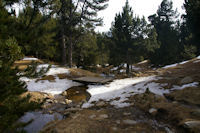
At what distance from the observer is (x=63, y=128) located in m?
3.73

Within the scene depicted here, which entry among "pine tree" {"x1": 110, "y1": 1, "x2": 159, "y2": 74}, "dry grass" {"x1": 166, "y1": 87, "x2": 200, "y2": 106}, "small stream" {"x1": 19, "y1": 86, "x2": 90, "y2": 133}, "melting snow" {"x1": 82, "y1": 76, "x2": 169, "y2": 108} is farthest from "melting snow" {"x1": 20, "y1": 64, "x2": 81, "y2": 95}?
"pine tree" {"x1": 110, "y1": 1, "x2": 159, "y2": 74}

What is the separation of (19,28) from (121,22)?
56.3 ft

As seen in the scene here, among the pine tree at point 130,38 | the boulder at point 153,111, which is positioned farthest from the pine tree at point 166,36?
the boulder at point 153,111

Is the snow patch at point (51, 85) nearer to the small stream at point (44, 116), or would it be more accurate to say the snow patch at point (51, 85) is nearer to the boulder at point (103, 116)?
the small stream at point (44, 116)

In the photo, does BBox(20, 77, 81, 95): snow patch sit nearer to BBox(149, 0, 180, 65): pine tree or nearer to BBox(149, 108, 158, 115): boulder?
BBox(149, 108, 158, 115): boulder

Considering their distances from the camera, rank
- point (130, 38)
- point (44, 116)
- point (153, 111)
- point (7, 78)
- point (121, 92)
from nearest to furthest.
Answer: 1. point (7, 78)
2. point (153, 111)
3. point (44, 116)
4. point (121, 92)
5. point (130, 38)

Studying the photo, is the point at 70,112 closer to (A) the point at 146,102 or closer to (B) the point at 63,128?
(B) the point at 63,128

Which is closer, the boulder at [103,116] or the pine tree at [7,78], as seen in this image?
the pine tree at [7,78]

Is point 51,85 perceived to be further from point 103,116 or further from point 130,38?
point 130,38

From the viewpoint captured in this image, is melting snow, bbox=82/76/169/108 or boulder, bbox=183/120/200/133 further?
melting snow, bbox=82/76/169/108

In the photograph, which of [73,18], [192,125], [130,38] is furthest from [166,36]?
[192,125]

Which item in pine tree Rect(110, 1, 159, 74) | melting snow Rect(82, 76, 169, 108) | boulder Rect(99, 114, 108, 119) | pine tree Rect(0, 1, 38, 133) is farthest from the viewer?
pine tree Rect(110, 1, 159, 74)

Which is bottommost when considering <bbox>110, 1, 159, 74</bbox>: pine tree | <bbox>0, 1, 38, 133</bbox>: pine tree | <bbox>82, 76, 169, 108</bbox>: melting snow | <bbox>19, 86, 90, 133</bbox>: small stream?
<bbox>19, 86, 90, 133</bbox>: small stream

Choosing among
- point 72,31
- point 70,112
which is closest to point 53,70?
point 72,31
